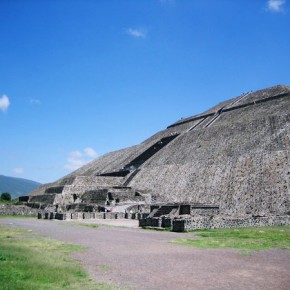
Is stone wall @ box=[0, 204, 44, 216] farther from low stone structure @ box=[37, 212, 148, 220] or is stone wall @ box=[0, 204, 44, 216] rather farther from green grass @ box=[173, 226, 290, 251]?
green grass @ box=[173, 226, 290, 251]

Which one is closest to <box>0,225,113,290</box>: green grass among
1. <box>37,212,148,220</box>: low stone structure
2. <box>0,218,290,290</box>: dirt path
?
<box>0,218,290,290</box>: dirt path

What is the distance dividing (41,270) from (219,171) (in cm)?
2288

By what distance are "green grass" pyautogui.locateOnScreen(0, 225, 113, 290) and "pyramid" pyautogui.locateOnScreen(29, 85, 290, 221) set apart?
49.7ft

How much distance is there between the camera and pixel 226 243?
1259 centimetres

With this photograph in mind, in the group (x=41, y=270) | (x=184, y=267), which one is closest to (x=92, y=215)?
(x=184, y=267)

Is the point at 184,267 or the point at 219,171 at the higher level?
the point at 219,171

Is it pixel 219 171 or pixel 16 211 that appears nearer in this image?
pixel 219 171

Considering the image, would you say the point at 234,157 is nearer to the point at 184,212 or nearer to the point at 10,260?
the point at 184,212

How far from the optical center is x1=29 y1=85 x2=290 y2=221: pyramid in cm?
2384

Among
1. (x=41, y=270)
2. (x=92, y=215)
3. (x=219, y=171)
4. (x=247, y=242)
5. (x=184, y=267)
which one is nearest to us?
(x=41, y=270)

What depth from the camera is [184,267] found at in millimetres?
8336

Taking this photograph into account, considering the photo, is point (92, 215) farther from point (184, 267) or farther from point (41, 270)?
point (41, 270)

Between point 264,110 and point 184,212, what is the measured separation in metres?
22.8

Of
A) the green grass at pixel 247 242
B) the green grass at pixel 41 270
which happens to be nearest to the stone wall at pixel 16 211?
the green grass at pixel 247 242
